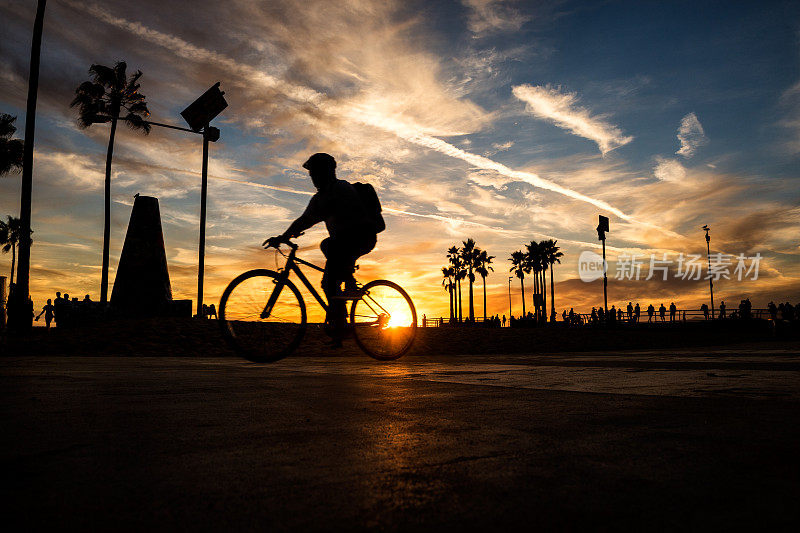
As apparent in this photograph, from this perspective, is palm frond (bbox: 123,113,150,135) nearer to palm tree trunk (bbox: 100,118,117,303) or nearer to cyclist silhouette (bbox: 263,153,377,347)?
palm tree trunk (bbox: 100,118,117,303)

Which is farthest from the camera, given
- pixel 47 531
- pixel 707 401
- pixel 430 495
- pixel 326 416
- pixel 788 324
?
pixel 788 324

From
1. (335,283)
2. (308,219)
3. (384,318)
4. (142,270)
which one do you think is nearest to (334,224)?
(308,219)

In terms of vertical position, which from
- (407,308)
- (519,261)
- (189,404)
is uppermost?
(519,261)

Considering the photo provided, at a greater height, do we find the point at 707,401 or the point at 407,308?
the point at 407,308

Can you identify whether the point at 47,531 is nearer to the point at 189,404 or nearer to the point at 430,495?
the point at 430,495

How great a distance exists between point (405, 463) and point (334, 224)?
4.51 meters

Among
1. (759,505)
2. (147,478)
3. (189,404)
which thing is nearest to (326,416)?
(189,404)

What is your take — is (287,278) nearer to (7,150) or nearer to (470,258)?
(7,150)

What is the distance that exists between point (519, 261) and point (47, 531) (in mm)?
90243

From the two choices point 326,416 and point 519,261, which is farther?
point 519,261

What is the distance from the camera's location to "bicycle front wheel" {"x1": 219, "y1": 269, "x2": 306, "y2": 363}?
6227mm

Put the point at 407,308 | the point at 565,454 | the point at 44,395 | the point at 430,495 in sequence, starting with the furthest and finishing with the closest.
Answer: the point at 407,308
the point at 44,395
the point at 565,454
the point at 430,495

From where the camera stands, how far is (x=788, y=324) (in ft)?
92.1

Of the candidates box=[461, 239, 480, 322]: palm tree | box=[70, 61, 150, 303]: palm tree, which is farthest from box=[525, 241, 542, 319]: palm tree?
box=[70, 61, 150, 303]: palm tree
